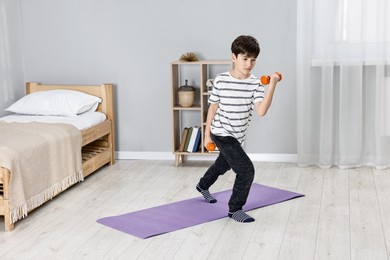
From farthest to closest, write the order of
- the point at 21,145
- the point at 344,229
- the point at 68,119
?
the point at 68,119, the point at 21,145, the point at 344,229

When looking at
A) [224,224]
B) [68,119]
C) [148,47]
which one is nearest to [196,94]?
[148,47]

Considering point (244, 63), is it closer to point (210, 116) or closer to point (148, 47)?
point (210, 116)

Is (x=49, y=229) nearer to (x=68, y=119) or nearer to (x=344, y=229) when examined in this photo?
(x=68, y=119)

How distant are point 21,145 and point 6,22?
170cm

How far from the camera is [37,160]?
3.49 m

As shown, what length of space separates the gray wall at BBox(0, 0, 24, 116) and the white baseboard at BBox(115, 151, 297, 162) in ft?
3.02

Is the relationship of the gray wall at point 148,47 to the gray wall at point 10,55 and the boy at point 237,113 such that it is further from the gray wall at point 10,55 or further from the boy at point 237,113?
the boy at point 237,113

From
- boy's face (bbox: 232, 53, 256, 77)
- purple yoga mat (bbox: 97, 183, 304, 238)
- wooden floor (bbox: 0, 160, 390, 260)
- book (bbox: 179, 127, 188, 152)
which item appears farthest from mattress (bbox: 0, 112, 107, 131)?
boy's face (bbox: 232, 53, 256, 77)

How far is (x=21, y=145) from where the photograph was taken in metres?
3.38

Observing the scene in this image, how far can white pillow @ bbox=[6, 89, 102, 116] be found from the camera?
4.36 metres

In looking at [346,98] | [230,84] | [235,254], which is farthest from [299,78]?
[235,254]

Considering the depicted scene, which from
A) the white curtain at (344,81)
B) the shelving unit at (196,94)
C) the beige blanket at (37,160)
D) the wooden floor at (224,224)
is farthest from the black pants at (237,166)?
the white curtain at (344,81)

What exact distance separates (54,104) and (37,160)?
3.17 feet

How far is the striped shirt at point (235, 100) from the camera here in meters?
3.21
